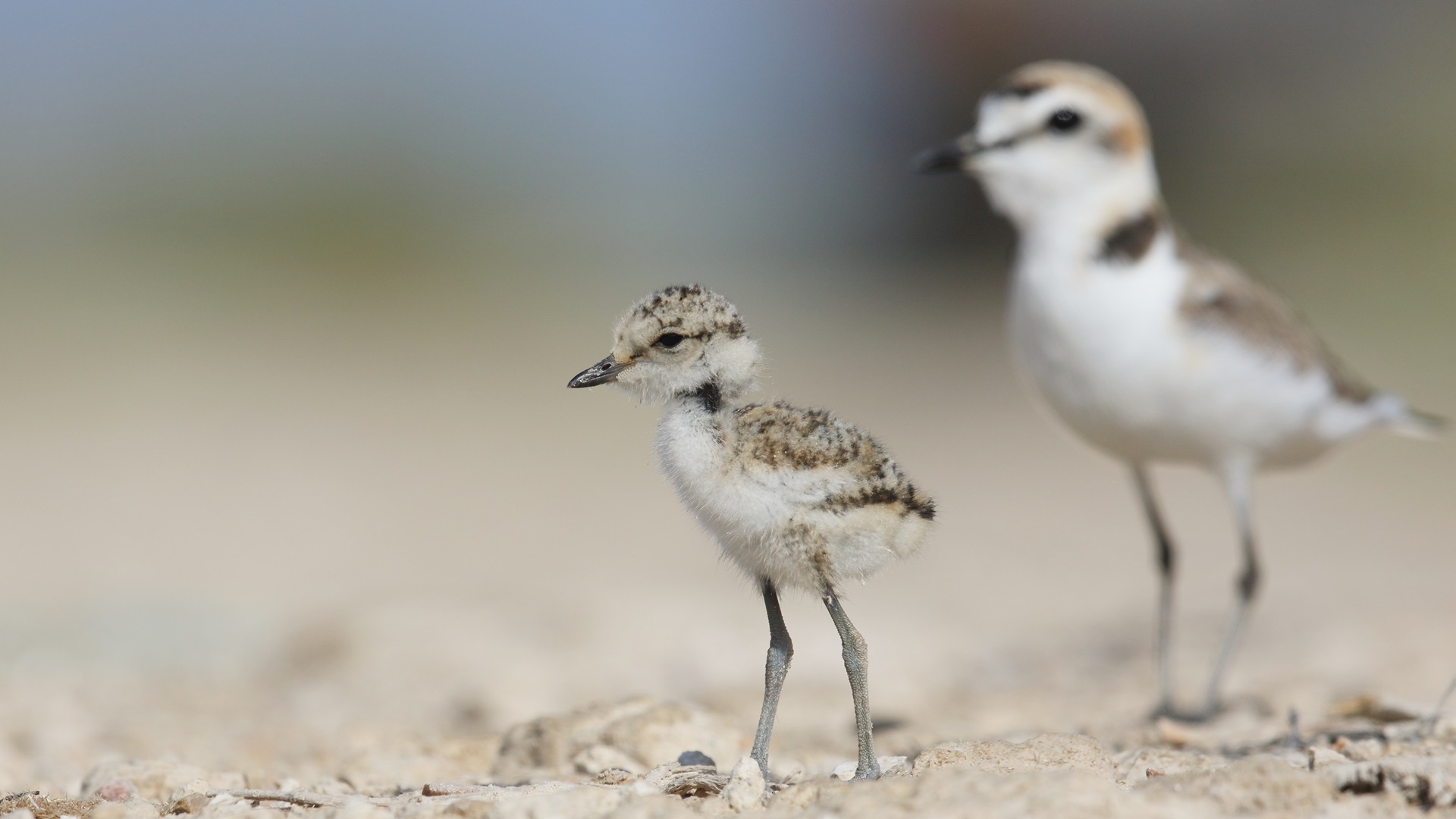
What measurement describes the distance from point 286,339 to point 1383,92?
40.1ft

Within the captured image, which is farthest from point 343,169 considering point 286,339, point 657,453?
point 657,453

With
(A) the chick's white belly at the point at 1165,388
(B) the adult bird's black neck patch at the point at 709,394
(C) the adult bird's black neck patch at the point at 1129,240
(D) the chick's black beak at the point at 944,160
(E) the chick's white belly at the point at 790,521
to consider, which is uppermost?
(D) the chick's black beak at the point at 944,160

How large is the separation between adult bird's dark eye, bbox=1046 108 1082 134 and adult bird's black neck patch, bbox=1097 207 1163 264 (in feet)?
1.16

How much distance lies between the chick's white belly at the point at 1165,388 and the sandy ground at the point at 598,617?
2.80ft

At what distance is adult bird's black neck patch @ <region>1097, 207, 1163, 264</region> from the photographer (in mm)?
5027

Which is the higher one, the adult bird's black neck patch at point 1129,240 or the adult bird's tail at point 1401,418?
the adult bird's black neck patch at point 1129,240

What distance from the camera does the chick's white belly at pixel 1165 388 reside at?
4891mm

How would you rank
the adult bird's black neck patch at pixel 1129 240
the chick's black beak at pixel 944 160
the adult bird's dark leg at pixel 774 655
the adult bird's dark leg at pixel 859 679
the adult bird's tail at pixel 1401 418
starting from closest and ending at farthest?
the adult bird's dark leg at pixel 859 679, the adult bird's dark leg at pixel 774 655, the adult bird's black neck patch at pixel 1129 240, the chick's black beak at pixel 944 160, the adult bird's tail at pixel 1401 418

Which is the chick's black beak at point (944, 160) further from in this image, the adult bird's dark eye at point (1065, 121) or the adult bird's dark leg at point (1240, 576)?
the adult bird's dark leg at point (1240, 576)

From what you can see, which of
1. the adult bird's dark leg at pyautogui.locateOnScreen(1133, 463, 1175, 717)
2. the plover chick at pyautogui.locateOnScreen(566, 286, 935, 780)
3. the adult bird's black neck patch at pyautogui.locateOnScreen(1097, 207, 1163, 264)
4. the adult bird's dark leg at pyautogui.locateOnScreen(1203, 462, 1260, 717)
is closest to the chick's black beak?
the adult bird's black neck patch at pyautogui.locateOnScreen(1097, 207, 1163, 264)

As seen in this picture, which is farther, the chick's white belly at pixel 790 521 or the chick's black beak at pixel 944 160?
the chick's black beak at pixel 944 160

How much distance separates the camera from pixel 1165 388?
4.89 m

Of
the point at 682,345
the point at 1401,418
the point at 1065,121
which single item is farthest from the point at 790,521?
the point at 1401,418

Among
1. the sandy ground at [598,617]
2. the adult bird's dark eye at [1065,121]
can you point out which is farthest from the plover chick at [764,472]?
the adult bird's dark eye at [1065,121]
